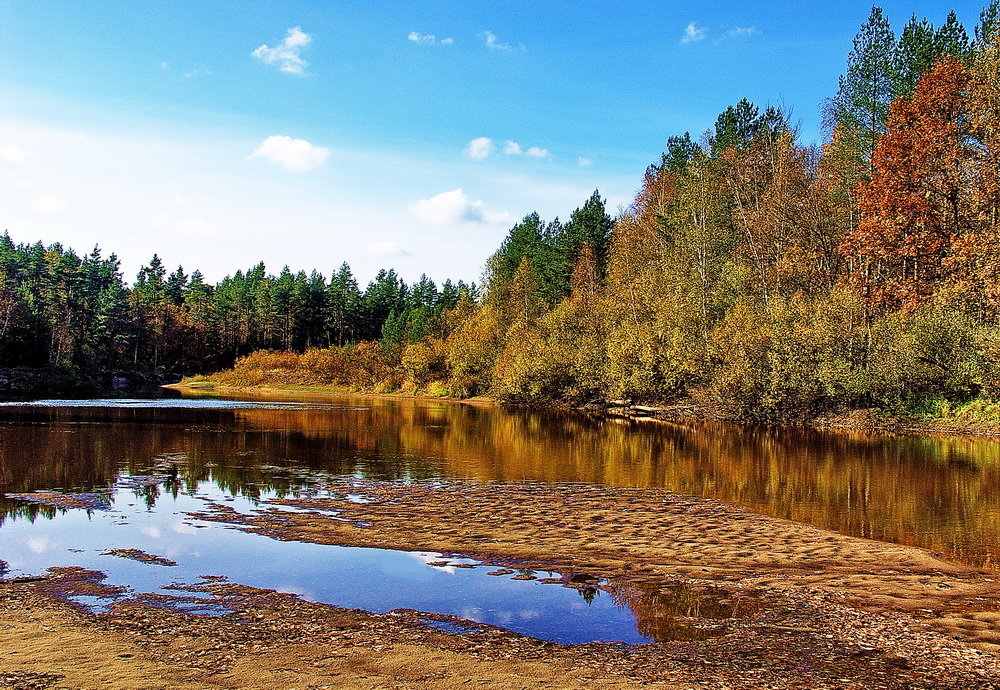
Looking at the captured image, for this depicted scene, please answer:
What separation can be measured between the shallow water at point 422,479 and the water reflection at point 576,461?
88 mm

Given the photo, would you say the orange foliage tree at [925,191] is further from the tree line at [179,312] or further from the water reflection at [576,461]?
the tree line at [179,312]

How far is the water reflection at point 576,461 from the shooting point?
15.6 meters

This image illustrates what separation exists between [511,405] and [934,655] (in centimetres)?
5696

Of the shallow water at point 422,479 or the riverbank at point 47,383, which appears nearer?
the shallow water at point 422,479

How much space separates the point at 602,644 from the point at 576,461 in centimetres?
1657

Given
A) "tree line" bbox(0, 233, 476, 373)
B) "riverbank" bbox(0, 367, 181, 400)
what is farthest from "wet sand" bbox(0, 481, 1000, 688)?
"tree line" bbox(0, 233, 476, 373)

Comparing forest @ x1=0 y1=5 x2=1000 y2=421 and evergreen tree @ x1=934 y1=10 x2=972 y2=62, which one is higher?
evergreen tree @ x1=934 y1=10 x2=972 y2=62

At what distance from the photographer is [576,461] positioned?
23891mm

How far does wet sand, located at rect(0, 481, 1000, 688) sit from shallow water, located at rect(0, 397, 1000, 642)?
65 centimetres

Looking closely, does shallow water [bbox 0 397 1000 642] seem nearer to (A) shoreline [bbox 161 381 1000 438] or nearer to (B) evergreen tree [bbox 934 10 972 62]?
(A) shoreline [bbox 161 381 1000 438]

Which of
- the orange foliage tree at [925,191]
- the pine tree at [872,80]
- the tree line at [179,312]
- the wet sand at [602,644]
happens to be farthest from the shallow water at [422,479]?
the tree line at [179,312]

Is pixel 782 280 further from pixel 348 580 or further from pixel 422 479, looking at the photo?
pixel 348 580

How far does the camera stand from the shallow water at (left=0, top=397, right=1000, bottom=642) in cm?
927

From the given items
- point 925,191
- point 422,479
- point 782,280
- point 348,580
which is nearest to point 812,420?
point 782,280
